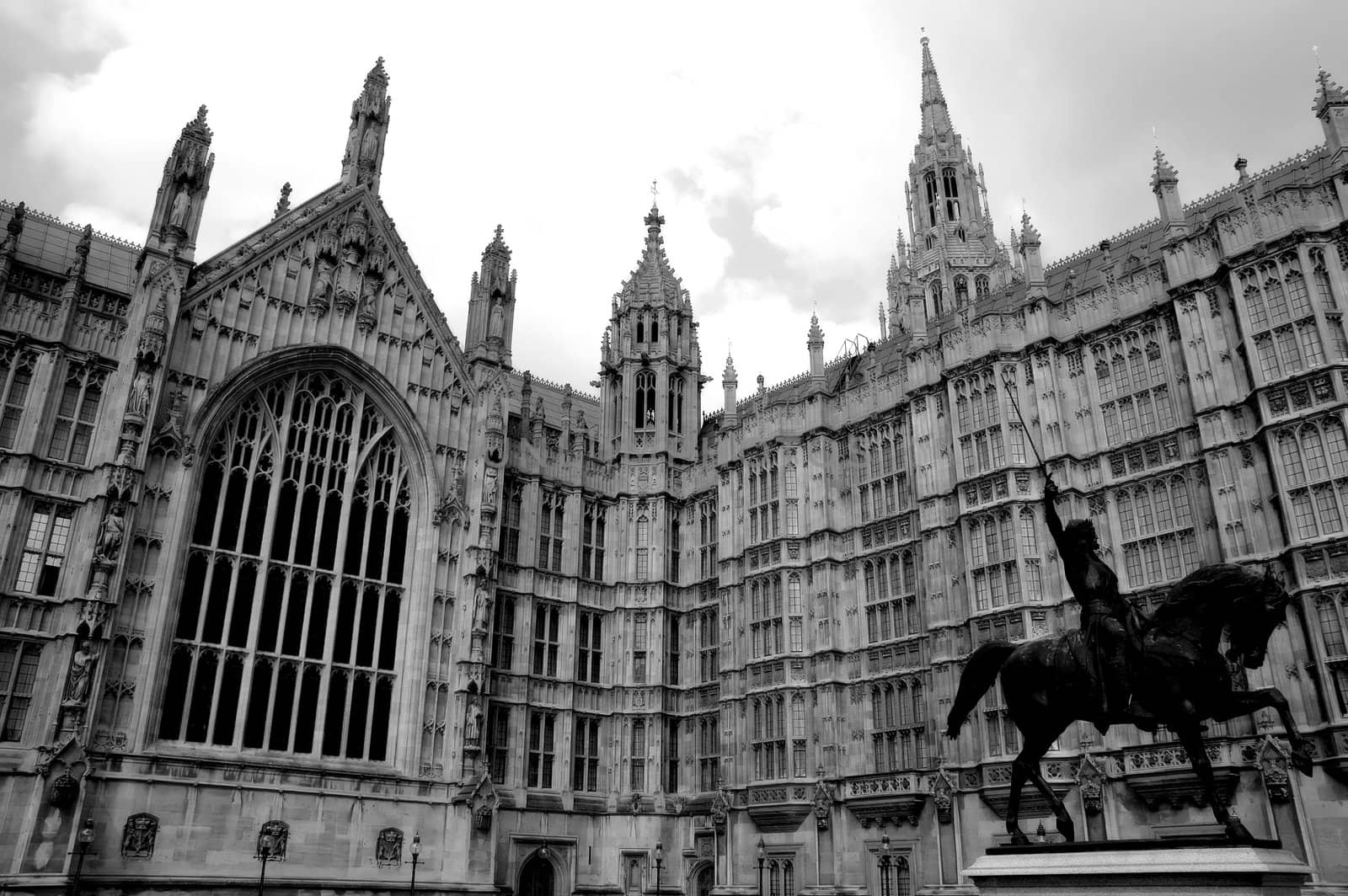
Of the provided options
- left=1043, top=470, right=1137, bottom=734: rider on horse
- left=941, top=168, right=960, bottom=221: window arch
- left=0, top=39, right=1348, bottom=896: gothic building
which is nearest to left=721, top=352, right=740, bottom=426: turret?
left=0, top=39, right=1348, bottom=896: gothic building

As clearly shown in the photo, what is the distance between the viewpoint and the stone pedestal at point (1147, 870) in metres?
13.2

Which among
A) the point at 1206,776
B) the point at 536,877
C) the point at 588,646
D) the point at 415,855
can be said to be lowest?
the point at 536,877

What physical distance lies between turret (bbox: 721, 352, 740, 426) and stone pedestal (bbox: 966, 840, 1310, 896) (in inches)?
1215

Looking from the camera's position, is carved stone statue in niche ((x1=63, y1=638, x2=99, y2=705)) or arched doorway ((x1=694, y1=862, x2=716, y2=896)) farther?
arched doorway ((x1=694, y1=862, x2=716, y2=896))

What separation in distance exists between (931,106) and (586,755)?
6871cm

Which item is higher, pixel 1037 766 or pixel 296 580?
pixel 296 580

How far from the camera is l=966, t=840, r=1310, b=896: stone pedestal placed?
13.2 meters

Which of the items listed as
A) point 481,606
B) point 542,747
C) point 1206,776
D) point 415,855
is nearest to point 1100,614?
point 1206,776

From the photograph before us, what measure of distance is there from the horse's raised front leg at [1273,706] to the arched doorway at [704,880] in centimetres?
2924

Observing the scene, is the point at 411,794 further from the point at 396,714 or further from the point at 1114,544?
the point at 1114,544

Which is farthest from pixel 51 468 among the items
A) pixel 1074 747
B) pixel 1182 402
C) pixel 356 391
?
pixel 1182 402

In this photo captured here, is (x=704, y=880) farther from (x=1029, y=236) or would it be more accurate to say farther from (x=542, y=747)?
(x=1029, y=236)

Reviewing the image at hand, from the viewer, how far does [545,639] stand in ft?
140

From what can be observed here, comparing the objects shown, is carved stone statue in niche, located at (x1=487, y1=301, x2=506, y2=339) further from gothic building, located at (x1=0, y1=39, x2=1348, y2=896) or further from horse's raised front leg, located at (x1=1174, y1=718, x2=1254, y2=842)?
horse's raised front leg, located at (x1=1174, y1=718, x2=1254, y2=842)
